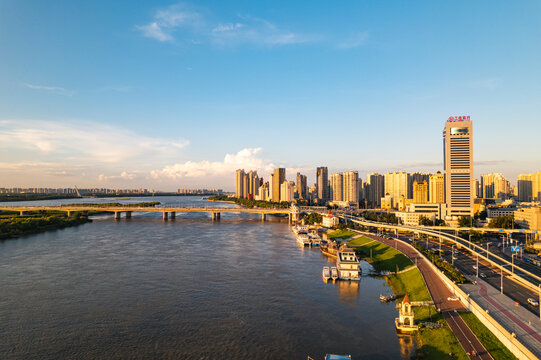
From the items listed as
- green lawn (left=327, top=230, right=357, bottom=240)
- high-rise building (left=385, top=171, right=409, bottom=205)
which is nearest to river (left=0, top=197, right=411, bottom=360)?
green lawn (left=327, top=230, right=357, bottom=240)

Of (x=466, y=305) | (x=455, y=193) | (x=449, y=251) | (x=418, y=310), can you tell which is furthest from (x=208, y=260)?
(x=455, y=193)

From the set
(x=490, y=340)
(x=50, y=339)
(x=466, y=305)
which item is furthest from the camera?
(x=466, y=305)

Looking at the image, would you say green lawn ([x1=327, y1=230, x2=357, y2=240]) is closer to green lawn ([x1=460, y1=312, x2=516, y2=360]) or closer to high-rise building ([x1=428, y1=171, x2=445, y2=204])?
green lawn ([x1=460, y1=312, x2=516, y2=360])

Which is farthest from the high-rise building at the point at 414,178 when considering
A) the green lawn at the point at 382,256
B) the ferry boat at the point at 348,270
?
the ferry boat at the point at 348,270

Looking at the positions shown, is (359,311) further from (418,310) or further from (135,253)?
(135,253)

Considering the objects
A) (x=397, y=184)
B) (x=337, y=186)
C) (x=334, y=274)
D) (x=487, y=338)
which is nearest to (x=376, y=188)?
(x=397, y=184)
